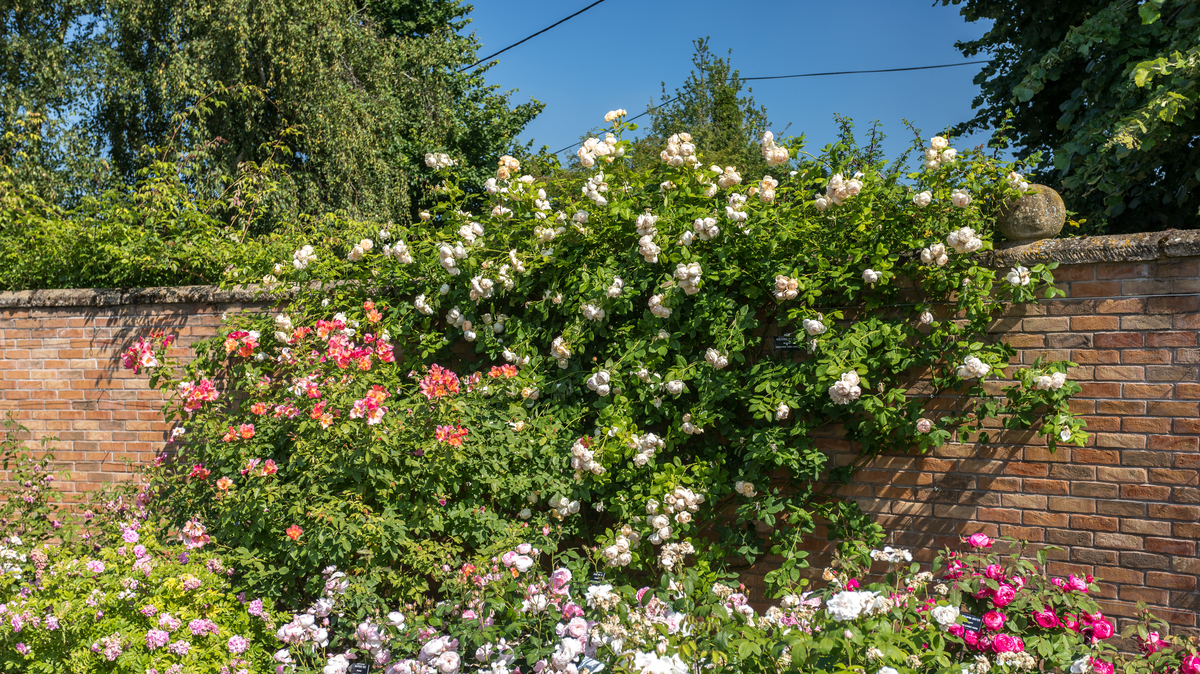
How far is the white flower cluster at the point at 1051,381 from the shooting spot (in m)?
2.74

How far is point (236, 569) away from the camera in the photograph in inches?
122

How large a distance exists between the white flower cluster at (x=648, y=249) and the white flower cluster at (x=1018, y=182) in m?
1.51

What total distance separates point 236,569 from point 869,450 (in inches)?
116

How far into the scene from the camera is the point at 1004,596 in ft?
6.99

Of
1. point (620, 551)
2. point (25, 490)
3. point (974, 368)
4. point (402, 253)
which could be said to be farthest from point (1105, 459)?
point (25, 490)

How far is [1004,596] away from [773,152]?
205cm

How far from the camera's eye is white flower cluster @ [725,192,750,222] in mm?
3098

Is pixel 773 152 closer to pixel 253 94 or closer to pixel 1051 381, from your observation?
pixel 1051 381

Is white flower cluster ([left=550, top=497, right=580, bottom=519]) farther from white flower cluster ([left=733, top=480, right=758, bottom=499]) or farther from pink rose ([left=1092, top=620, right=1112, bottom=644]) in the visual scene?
pink rose ([left=1092, top=620, right=1112, bottom=644])

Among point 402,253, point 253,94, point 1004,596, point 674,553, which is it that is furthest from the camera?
point 253,94

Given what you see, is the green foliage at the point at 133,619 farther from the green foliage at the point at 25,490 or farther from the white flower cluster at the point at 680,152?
the white flower cluster at the point at 680,152

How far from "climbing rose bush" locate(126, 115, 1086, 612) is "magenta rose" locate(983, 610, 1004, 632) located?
0.91m

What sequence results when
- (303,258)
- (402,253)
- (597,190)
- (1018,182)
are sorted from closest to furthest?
(1018,182) → (597,190) → (402,253) → (303,258)

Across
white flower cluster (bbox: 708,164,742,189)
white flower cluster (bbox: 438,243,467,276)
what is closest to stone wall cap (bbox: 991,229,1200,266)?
white flower cluster (bbox: 708,164,742,189)
